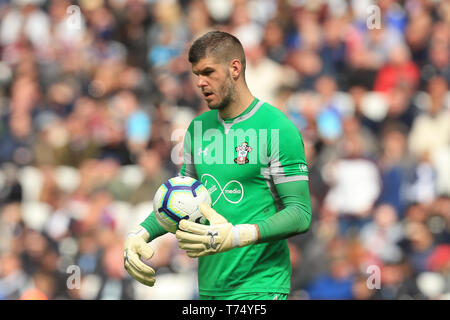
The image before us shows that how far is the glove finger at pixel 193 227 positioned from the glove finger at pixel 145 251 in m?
0.41

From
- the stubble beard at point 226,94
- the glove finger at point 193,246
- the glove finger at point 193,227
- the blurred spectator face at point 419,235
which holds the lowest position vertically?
the blurred spectator face at point 419,235

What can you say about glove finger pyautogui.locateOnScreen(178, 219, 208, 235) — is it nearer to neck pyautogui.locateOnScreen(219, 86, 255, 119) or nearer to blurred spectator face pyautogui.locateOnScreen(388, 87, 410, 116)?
neck pyautogui.locateOnScreen(219, 86, 255, 119)

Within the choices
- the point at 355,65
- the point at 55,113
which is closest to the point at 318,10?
the point at 355,65

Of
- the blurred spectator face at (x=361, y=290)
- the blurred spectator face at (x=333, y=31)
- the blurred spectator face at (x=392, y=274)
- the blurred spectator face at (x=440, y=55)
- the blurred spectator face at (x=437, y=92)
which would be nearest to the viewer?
the blurred spectator face at (x=361, y=290)

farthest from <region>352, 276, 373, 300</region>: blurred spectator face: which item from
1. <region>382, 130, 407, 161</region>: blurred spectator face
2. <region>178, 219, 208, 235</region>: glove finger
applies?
<region>178, 219, 208, 235</region>: glove finger

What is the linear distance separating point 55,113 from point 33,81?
78 centimetres

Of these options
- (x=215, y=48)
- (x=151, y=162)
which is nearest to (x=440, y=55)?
(x=151, y=162)

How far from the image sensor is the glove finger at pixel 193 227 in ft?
14.5

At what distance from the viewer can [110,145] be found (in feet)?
35.9

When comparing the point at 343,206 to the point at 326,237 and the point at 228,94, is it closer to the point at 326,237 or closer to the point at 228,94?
the point at 326,237

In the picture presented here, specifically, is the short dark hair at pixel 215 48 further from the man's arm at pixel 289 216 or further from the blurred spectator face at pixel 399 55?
the blurred spectator face at pixel 399 55

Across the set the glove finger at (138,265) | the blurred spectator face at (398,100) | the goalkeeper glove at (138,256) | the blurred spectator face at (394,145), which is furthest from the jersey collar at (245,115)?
the blurred spectator face at (398,100)

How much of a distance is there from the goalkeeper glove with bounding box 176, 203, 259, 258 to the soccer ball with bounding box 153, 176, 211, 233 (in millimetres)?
172
